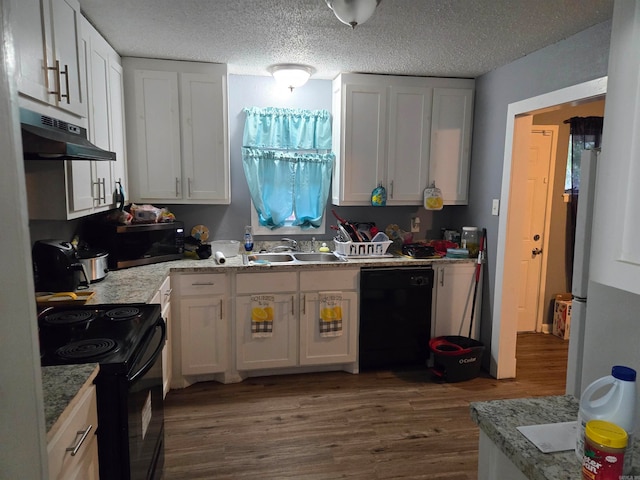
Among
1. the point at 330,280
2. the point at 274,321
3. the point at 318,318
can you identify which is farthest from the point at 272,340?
the point at 330,280

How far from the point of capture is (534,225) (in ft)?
13.9

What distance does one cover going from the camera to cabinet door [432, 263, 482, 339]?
3438 mm

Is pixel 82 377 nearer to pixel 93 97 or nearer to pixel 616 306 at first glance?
pixel 616 306

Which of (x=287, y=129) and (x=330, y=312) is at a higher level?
(x=287, y=129)

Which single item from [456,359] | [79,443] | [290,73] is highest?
[290,73]

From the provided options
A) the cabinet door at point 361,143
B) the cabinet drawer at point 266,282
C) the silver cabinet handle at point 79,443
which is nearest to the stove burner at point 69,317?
the silver cabinet handle at point 79,443

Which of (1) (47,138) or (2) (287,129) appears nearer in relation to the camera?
(1) (47,138)

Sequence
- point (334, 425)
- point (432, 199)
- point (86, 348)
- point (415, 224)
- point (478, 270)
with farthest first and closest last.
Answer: point (415, 224) < point (432, 199) < point (478, 270) < point (334, 425) < point (86, 348)

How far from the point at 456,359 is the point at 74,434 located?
2641 millimetres

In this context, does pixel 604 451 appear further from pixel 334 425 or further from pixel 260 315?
pixel 260 315

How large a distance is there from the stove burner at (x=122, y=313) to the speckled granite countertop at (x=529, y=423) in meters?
1.51

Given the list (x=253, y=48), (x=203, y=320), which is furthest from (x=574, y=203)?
(x=203, y=320)

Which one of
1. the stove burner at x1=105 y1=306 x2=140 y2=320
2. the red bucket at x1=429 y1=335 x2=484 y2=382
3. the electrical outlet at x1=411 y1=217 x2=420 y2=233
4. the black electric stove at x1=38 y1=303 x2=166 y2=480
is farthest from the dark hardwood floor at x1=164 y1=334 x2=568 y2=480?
the electrical outlet at x1=411 y1=217 x2=420 y2=233

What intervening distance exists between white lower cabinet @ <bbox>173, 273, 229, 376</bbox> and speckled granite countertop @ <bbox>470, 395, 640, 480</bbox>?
220 centimetres
